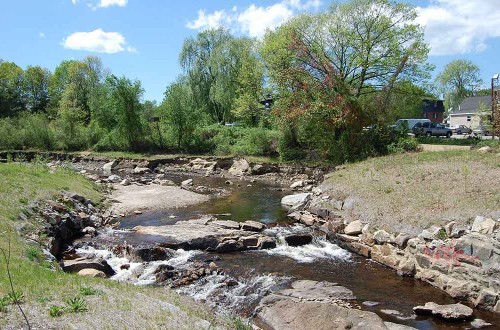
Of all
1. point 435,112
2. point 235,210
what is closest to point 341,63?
point 235,210

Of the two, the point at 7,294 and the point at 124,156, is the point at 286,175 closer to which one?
the point at 124,156

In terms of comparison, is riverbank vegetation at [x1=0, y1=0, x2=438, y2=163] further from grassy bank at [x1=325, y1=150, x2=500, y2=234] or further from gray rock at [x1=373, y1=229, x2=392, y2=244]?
gray rock at [x1=373, y1=229, x2=392, y2=244]

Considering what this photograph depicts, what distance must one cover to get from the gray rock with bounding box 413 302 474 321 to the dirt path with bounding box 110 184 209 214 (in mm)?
16226

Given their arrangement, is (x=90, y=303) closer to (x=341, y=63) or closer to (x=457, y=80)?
(x=341, y=63)

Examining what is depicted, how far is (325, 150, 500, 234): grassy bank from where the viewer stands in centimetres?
1645

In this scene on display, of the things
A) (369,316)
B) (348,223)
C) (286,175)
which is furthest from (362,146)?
(369,316)

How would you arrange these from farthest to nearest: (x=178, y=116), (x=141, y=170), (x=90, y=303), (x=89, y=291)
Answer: (x=178, y=116)
(x=141, y=170)
(x=89, y=291)
(x=90, y=303)

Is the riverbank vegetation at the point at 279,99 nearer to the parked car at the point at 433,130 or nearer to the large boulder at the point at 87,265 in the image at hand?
the parked car at the point at 433,130

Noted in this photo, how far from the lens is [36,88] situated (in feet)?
272

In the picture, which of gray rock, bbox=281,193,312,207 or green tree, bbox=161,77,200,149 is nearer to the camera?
gray rock, bbox=281,193,312,207

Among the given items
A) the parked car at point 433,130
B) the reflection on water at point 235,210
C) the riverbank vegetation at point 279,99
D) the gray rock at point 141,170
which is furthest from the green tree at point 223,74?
the parked car at point 433,130

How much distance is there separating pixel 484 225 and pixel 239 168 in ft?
93.9

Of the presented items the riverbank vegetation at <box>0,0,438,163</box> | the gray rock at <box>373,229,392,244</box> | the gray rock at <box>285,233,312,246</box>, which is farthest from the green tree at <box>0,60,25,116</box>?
the gray rock at <box>373,229,392,244</box>

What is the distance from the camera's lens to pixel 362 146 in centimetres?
3481
